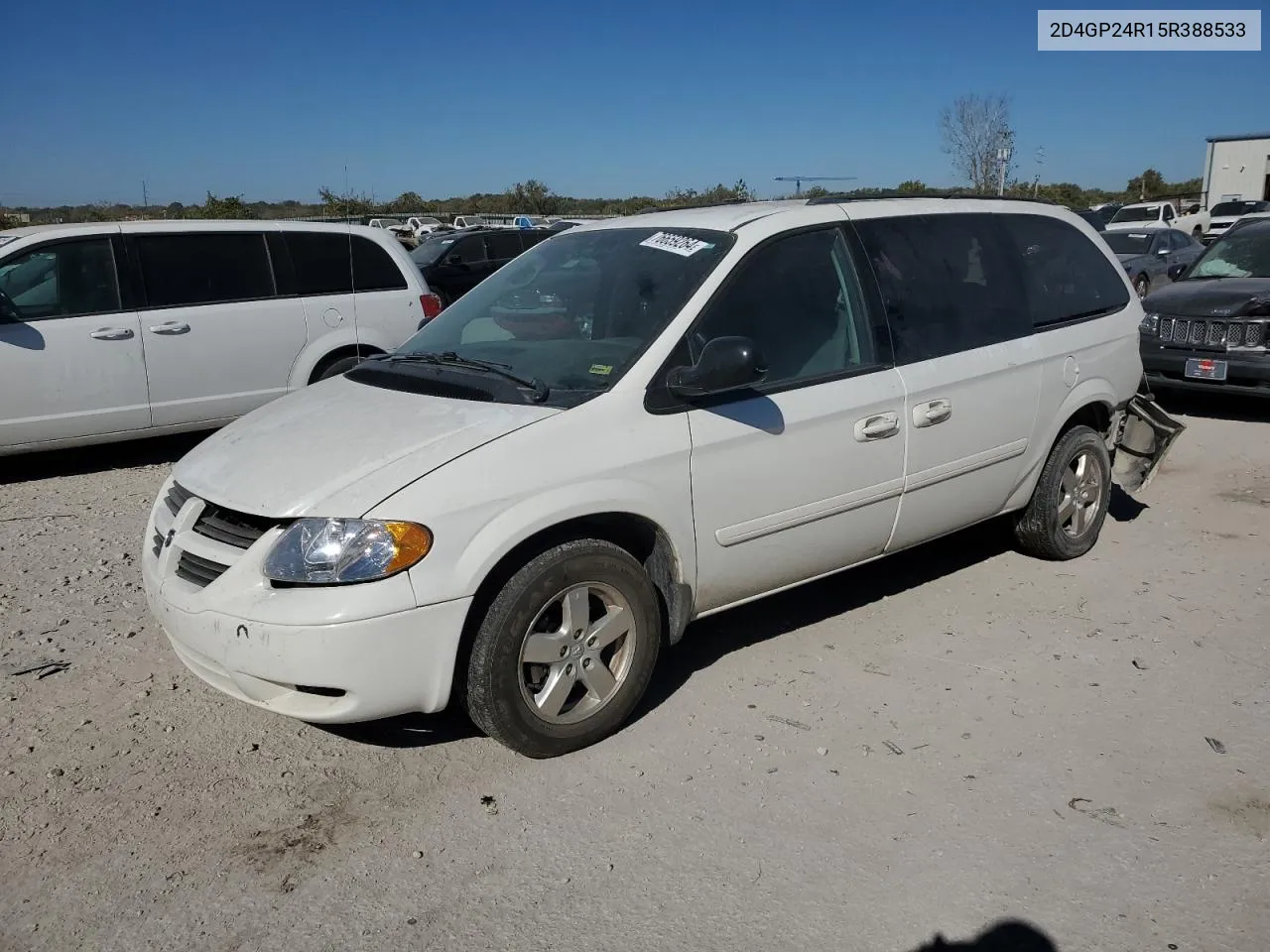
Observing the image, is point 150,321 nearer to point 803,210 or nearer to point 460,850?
point 803,210

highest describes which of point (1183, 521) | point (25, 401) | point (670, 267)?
point (670, 267)

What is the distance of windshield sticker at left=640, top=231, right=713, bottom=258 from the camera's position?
4254 millimetres

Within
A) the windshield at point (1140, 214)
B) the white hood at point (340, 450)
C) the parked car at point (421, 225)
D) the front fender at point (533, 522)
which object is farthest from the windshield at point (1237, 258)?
the parked car at point (421, 225)

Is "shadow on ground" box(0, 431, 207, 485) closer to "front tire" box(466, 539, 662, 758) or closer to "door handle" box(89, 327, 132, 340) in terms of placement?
"door handle" box(89, 327, 132, 340)

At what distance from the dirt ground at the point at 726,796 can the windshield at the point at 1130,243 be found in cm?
1557

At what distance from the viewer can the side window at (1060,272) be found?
209 inches

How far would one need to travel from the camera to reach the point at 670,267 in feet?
13.9

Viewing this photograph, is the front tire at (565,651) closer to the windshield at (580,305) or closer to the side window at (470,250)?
the windshield at (580,305)

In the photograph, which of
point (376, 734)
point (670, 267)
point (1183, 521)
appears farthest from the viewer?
point (1183, 521)

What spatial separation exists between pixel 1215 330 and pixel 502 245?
13.4 meters

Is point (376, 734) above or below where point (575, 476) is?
below

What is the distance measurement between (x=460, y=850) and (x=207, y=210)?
34.4 m

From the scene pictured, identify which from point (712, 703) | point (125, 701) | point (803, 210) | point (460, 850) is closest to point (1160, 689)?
point (712, 703)

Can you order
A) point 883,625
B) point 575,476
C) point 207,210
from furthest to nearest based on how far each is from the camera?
point 207,210
point 883,625
point 575,476
